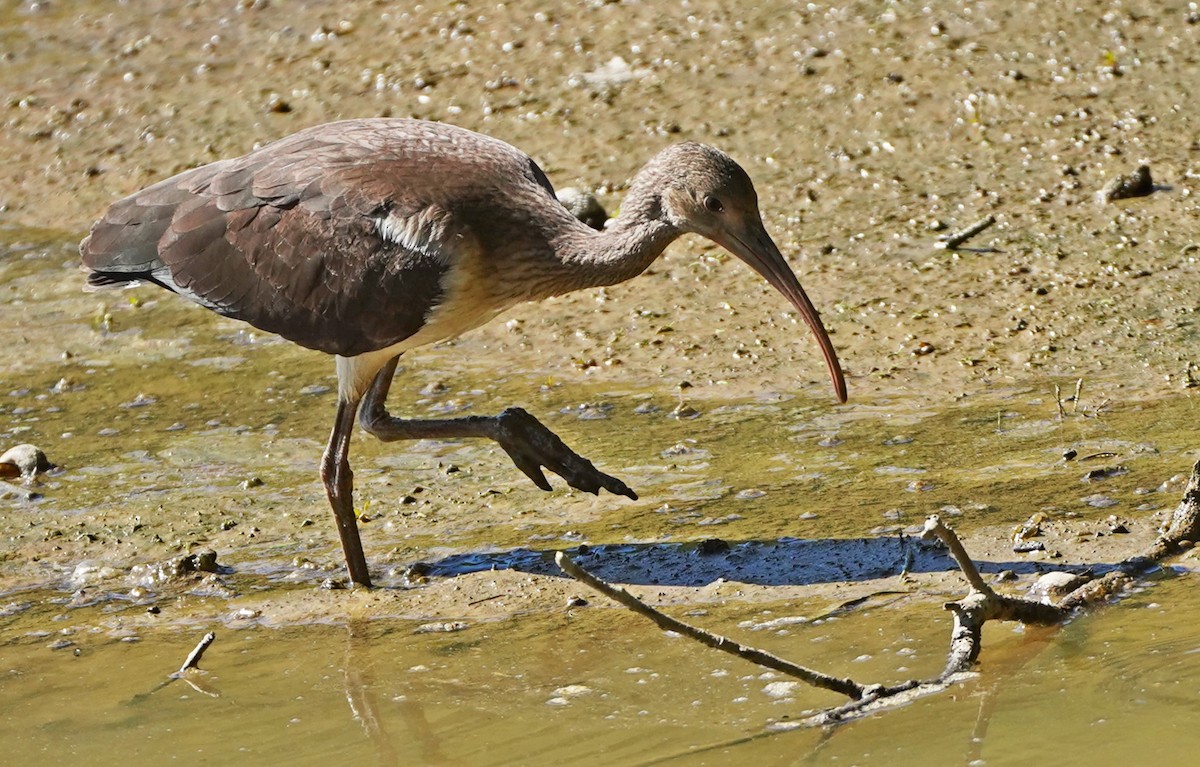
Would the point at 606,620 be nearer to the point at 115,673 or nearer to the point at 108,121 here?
the point at 115,673

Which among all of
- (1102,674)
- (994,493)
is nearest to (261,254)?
(994,493)

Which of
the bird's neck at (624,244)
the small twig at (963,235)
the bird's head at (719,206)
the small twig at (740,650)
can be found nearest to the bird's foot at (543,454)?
the bird's neck at (624,244)

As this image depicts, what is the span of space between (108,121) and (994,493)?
7.50 meters

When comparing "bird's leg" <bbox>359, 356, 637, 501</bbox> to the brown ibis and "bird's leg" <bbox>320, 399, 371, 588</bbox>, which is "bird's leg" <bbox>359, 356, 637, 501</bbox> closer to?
the brown ibis

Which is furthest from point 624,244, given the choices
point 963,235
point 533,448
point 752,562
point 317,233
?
point 963,235

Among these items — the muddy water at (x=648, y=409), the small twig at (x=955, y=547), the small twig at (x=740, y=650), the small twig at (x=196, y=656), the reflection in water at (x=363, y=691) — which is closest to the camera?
the small twig at (x=740, y=650)

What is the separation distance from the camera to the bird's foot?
6277 mm

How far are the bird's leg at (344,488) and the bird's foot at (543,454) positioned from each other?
632mm

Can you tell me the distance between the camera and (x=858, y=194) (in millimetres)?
9500

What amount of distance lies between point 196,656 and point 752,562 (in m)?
1.94

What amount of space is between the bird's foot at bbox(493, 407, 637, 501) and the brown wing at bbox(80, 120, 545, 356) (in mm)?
524

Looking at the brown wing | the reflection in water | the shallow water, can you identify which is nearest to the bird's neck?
the brown wing

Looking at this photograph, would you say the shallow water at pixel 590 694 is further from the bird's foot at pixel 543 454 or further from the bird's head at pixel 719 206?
the bird's head at pixel 719 206

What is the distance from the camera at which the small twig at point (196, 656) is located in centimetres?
546
